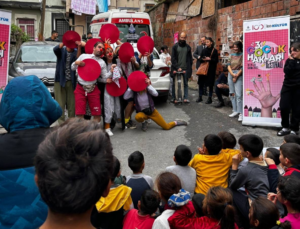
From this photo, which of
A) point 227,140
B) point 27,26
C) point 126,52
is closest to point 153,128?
point 126,52

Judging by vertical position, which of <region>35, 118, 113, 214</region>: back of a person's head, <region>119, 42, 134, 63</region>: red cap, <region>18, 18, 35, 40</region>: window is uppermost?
<region>18, 18, 35, 40</region>: window

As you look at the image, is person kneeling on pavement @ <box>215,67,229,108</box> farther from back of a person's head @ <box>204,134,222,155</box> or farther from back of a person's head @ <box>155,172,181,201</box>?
back of a person's head @ <box>155,172,181,201</box>

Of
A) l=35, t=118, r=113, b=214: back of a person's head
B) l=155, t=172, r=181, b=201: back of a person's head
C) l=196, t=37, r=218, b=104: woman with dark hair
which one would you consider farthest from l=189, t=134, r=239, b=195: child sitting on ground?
l=196, t=37, r=218, b=104: woman with dark hair

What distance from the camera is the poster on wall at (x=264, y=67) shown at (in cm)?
586

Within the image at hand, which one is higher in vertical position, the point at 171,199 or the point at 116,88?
the point at 116,88

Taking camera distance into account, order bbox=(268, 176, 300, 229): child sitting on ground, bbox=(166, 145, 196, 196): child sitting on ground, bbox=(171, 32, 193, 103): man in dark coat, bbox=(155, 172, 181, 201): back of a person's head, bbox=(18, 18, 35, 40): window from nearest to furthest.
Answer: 1. bbox=(268, 176, 300, 229): child sitting on ground
2. bbox=(155, 172, 181, 201): back of a person's head
3. bbox=(166, 145, 196, 196): child sitting on ground
4. bbox=(171, 32, 193, 103): man in dark coat
5. bbox=(18, 18, 35, 40): window

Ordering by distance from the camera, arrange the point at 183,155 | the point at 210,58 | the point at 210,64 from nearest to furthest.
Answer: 1. the point at 183,155
2. the point at 210,58
3. the point at 210,64

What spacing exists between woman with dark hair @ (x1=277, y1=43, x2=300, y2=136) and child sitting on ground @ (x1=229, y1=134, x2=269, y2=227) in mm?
2738

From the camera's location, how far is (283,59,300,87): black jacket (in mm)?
5289

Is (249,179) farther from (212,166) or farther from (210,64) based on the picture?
(210,64)

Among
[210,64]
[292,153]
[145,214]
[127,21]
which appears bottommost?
[145,214]

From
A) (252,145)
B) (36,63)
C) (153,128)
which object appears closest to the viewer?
(252,145)

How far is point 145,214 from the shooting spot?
256 centimetres

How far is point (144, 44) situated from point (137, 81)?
712mm
